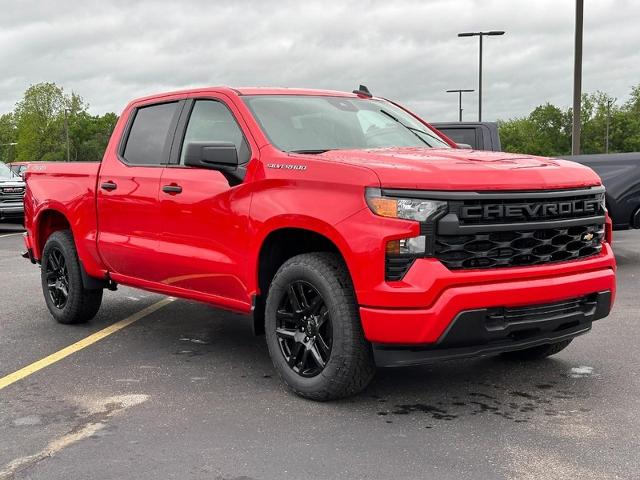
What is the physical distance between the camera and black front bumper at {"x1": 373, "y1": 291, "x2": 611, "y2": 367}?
13.7ft

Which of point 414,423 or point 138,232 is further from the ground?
point 138,232

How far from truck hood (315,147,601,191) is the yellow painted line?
8.01 ft

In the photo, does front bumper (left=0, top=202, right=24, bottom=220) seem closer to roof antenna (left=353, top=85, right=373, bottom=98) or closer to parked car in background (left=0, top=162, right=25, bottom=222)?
parked car in background (left=0, top=162, right=25, bottom=222)

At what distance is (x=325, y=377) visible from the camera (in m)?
4.54

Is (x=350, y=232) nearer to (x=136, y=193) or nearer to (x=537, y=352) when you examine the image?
(x=537, y=352)

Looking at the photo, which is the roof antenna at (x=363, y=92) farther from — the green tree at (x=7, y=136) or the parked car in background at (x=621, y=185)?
the green tree at (x=7, y=136)

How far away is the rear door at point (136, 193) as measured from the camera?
19.2ft

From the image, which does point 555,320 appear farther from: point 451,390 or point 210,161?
Result: point 210,161

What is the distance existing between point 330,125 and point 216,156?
940mm

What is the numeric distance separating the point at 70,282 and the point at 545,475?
4.56 meters

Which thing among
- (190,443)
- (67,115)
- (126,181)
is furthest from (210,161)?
(67,115)

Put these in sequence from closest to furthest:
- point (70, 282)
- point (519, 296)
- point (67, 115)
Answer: point (519, 296)
point (70, 282)
point (67, 115)

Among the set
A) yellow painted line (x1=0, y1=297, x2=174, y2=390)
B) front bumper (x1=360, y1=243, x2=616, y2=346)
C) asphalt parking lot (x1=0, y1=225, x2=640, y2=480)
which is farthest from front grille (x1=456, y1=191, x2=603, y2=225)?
yellow painted line (x1=0, y1=297, x2=174, y2=390)

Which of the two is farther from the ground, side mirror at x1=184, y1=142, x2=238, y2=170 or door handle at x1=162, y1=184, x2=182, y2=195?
side mirror at x1=184, y1=142, x2=238, y2=170
